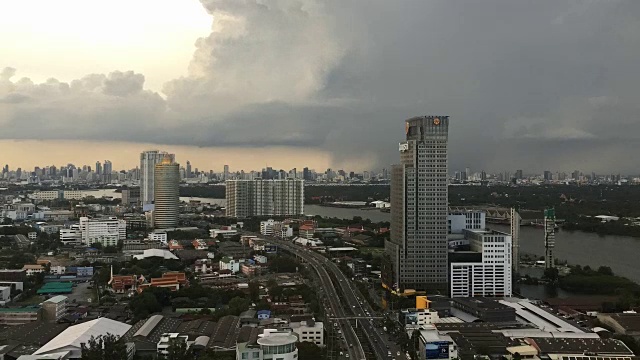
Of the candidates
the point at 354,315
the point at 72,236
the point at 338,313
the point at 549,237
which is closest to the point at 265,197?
the point at 72,236

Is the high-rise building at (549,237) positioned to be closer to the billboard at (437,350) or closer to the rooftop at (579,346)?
the rooftop at (579,346)

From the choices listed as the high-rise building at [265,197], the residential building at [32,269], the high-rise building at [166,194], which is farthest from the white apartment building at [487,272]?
the high-rise building at [265,197]

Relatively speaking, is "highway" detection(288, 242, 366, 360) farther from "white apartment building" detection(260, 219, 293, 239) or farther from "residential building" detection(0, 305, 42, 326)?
"white apartment building" detection(260, 219, 293, 239)

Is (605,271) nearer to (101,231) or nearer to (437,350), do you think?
(437,350)

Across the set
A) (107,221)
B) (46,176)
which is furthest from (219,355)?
(46,176)

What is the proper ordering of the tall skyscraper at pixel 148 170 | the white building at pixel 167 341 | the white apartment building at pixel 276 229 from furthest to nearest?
1. the tall skyscraper at pixel 148 170
2. the white apartment building at pixel 276 229
3. the white building at pixel 167 341

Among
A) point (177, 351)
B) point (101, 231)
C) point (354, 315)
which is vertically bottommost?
point (354, 315)

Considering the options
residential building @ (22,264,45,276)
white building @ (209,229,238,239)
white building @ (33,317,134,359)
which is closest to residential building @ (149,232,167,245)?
white building @ (209,229,238,239)
